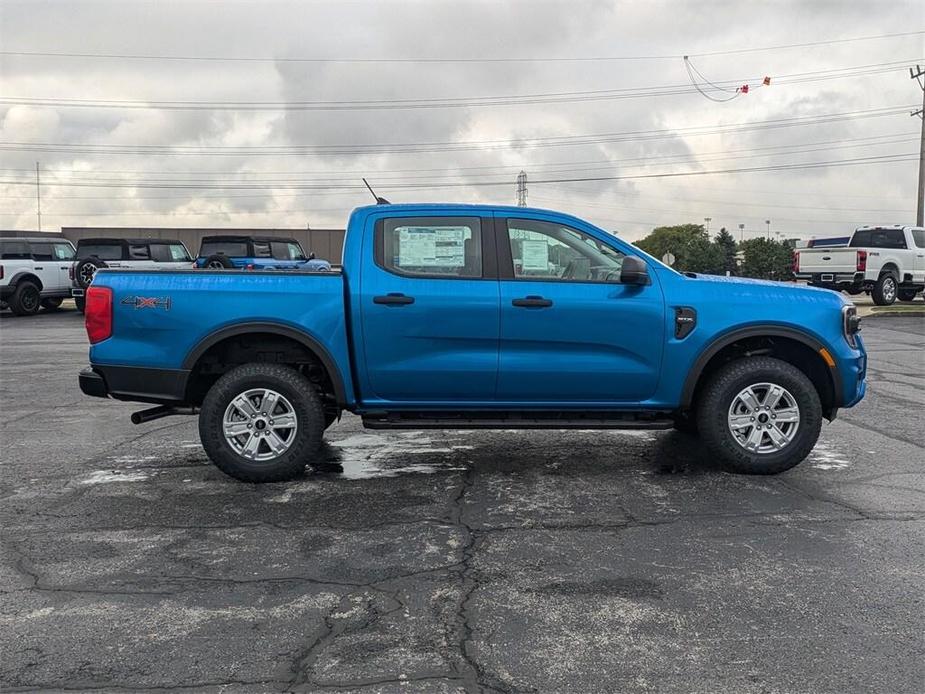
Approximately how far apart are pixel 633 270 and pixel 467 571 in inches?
96.0

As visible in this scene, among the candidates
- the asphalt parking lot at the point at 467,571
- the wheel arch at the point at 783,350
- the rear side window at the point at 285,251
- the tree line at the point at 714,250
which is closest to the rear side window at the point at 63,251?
the rear side window at the point at 285,251

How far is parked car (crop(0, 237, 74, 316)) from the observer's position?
21.1m

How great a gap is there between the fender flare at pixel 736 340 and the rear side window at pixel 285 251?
53.0 ft

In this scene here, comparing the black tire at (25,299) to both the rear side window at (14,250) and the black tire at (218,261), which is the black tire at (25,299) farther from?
the black tire at (218,261)

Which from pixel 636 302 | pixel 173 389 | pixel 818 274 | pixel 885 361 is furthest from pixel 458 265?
pixel 818 274

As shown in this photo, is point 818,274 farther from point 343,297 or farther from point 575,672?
point 575,672

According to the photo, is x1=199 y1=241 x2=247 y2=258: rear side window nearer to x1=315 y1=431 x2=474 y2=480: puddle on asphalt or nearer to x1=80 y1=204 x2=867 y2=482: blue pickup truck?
x1=315 y1=431 x2=474 y2=480: puddle on asphalt

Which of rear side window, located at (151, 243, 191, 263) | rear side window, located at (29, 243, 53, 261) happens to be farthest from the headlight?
rear side window, located at (29, 243, 53, 261)

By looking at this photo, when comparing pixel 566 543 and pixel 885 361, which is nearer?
pixel 566 543

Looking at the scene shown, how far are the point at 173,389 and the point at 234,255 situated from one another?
49.6ft

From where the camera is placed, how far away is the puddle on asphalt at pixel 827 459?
601 centimetres

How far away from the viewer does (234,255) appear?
65.7 feet

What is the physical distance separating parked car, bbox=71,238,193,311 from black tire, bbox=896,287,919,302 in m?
21.2

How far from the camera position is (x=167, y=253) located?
865 inches
